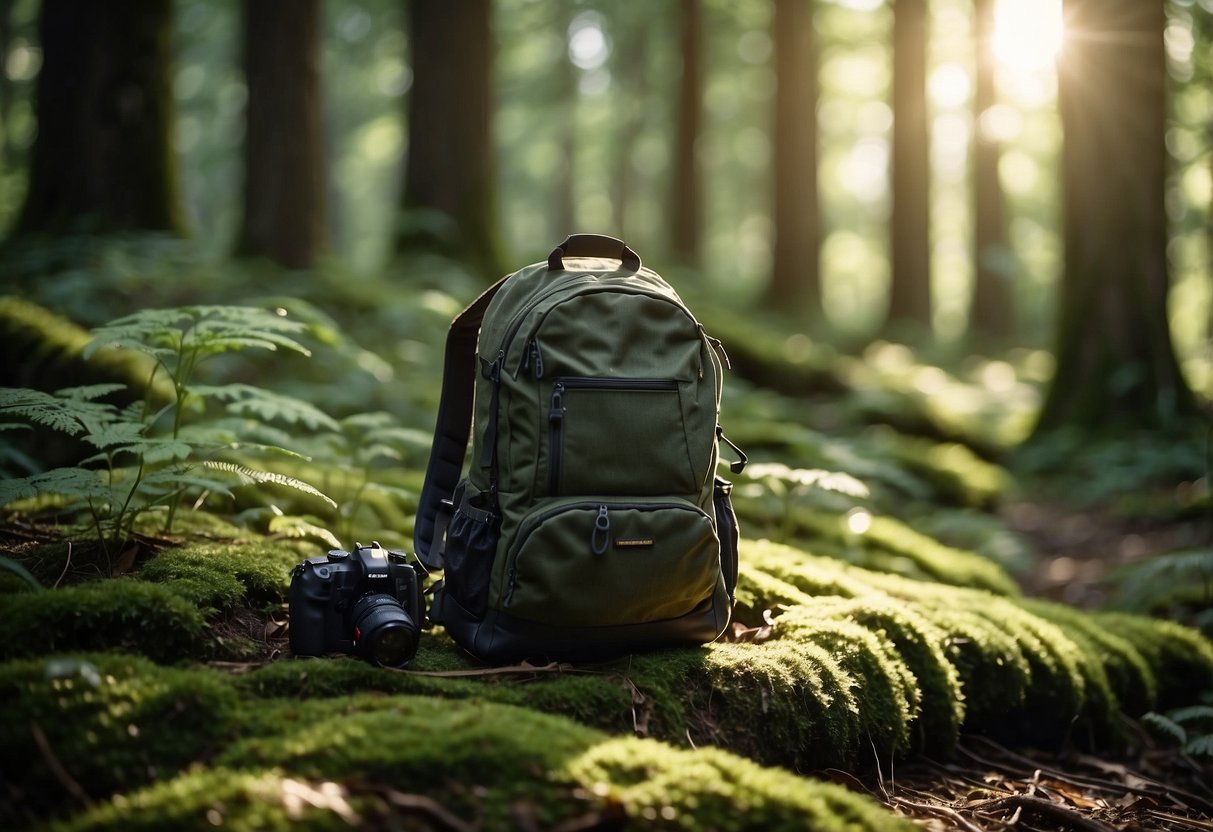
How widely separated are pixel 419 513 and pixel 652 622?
100 cm

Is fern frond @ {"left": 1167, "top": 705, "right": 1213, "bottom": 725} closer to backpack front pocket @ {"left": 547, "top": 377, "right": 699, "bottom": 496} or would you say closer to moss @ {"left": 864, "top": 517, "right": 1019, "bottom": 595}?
moss @ {"left": 864, "top": 517, "right": 1019, "bottom": 595}

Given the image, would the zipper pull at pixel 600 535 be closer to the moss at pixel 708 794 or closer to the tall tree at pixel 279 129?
the moss at pixel 708 794

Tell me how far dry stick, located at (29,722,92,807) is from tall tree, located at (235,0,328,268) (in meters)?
7.17

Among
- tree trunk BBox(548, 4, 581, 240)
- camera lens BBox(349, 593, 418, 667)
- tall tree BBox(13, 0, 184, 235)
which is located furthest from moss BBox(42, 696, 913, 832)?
tree trunk BBox(548, 4, 581, 240)

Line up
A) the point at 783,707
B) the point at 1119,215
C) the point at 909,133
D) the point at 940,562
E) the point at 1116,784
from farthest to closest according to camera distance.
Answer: the point at 909,133 < the point at 1119,215 < the point at 940,562 < the point at 1116,784 < the point at 783,707

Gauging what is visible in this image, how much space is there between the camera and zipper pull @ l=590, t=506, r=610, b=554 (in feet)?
8.78

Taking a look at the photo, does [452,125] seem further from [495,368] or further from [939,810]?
[939,810]

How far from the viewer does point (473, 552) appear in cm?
284

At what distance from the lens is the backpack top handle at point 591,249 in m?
3.06

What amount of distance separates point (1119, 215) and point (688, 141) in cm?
1038

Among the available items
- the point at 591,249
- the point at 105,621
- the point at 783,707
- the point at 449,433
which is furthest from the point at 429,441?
the point at 783,707

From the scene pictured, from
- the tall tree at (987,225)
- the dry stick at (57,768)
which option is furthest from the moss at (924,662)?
the tall tree at (987,225)

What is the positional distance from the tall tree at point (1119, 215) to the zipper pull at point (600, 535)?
7.53 m

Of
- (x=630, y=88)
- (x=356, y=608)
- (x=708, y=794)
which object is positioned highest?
(x=630, y=88)
